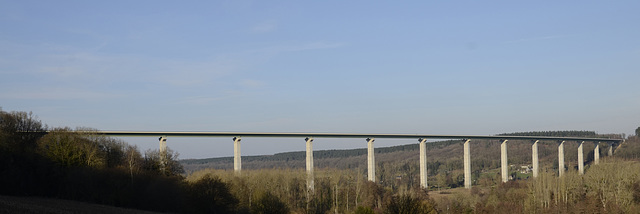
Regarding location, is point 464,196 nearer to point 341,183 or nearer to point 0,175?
point 341,183

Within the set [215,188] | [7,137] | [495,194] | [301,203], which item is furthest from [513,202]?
[7,137]

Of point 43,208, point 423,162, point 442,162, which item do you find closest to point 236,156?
point 423,162

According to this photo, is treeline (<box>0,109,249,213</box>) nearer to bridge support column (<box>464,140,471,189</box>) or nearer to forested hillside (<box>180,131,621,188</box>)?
bridge support column (<box>464,140,471,189</box>)

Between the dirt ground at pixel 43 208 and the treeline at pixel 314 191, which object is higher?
the dirt ground at pixel 43 208

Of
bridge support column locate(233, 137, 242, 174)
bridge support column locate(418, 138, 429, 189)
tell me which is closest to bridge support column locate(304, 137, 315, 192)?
bridge support column locate(233, 137, 242, 174)

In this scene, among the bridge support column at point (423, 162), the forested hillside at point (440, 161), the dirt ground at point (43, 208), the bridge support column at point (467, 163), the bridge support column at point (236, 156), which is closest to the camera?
the dirt ground at point (43, 208)

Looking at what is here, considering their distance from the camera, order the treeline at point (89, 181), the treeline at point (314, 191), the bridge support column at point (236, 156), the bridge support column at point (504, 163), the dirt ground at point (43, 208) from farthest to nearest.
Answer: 1. the bridge support column at point (504, 163)
2. the bridge support column at point (236, 156)
3. the treeline at point (314, 191)
4. the treeline at point (89, 181)
5. the dirt ground at point (43, 208)

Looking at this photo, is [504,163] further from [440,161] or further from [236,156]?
[440,161]

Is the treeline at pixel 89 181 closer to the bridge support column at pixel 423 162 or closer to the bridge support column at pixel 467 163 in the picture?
the bridge support column at pixel 423 162

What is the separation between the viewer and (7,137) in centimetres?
5041

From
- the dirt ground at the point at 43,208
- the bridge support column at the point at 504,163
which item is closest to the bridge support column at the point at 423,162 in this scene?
the bridge support column at the point at 504,163

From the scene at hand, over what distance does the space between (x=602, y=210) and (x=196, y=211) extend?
42.8 m

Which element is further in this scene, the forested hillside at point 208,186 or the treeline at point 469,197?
the treeline at point 469,197

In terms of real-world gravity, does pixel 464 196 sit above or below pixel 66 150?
below
